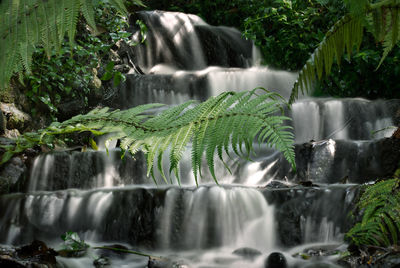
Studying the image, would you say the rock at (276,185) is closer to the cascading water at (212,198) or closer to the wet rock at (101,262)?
the cascading water at (212,198)

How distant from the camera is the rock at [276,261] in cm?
284

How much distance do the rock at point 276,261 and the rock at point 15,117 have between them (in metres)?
3.49

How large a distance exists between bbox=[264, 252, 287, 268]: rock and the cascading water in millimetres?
89

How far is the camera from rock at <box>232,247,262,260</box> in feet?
10.4

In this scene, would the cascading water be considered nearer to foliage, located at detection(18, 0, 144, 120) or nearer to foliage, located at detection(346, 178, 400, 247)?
foliage, located at detection(18, 0, 144, 120)

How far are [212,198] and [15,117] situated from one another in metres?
2.78

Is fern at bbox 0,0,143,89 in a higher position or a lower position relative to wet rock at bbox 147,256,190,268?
higher

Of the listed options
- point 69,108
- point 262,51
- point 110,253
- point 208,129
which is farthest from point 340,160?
point 262,51

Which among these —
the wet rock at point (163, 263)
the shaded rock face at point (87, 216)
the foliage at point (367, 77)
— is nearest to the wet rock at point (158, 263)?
the wet rock at point (163, 263)

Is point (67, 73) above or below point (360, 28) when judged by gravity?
above

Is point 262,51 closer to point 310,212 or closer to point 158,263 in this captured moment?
point 310,212

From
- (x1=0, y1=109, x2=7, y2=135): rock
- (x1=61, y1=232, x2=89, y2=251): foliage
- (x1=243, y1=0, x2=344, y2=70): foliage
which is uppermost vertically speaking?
(x1=243, y1=0, x2=344, y2=70): foliage

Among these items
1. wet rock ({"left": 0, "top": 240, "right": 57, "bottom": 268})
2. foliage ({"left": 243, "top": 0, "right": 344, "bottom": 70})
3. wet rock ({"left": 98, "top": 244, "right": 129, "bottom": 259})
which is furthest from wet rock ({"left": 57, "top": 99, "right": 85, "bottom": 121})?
foliage ({"left": 243, "top": 0, "right": 344, "bottom": 70})

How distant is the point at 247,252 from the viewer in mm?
3250
